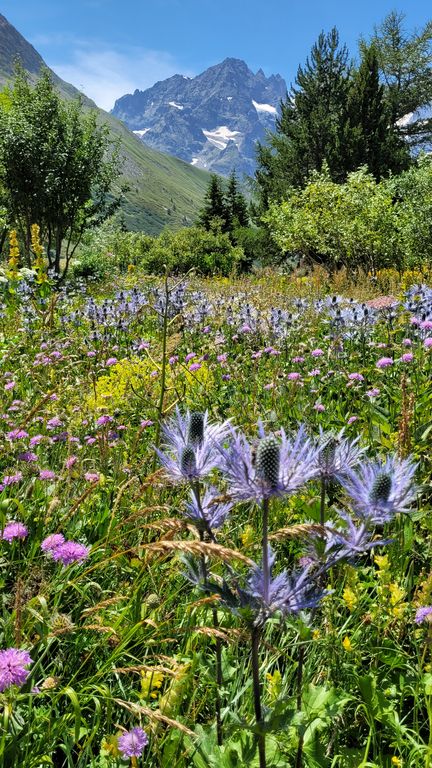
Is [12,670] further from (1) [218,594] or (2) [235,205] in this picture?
(2) [235,205]

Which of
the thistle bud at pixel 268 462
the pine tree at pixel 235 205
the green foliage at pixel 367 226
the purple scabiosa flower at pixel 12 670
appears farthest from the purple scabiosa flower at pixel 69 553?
the pine tree at pixel 235 205

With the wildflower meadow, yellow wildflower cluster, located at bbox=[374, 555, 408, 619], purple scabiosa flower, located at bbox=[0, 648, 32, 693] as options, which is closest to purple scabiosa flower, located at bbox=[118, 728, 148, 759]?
the wildflower meadow

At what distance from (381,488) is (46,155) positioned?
13.5m

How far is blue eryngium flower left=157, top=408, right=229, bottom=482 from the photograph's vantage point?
120cm

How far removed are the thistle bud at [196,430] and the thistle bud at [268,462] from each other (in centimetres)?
27

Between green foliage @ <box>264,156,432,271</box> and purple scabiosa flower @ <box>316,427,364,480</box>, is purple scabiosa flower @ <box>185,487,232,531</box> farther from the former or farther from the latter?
green foliage @ <box>264,156,432,271</box>

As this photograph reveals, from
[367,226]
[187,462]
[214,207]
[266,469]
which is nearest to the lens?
[266,469]

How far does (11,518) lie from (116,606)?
2.09 ft

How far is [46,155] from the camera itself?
42.0 ft

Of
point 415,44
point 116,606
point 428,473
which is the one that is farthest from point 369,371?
point 415,44

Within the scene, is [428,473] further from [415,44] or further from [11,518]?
[415,44]

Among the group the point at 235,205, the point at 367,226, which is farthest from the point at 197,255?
the point at 235,205

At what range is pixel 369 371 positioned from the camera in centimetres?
427

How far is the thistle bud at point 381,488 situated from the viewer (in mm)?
1087
